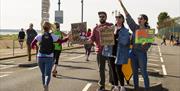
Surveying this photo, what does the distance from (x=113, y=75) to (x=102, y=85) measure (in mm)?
660

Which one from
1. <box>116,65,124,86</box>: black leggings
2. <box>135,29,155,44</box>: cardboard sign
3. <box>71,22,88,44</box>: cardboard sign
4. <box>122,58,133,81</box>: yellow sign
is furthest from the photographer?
<box>71,22,88,44</box>: cardboard sign

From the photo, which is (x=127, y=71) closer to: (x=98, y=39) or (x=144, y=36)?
(x=98, y=39)

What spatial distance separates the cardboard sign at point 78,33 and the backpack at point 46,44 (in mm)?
2393

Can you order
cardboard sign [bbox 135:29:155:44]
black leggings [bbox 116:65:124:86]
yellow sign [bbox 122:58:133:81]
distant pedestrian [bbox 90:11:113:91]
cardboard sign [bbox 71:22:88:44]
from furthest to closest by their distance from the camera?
cardboard sign [bbox 71:22:88:44] < yellow sign [bbox 122:58:133:81] < distant pedestrian [bbox 90:11:113:91] < black leggings [bbox 116:65:124:86] < cardboard sign [bbox 135:29:155:44]

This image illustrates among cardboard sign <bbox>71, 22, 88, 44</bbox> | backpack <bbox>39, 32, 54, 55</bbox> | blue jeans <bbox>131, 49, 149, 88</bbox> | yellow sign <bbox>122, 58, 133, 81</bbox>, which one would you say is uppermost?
cardboard sign <bbox>71, 22, 88, 44</bbox>

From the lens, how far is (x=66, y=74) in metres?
18.4

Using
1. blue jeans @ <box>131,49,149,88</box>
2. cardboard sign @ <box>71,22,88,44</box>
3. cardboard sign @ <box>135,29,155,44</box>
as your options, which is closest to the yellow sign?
cardboard sign @ <box>71,22,88,44</box>

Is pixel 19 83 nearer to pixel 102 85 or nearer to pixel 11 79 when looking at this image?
pixel 11 79

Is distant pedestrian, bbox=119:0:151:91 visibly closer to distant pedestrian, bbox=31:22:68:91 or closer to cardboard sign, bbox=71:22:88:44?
distant pedestrian, bbox=31:22:68:91

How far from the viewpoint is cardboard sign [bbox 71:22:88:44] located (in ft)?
47.7

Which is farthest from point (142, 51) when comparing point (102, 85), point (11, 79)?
point (11, 79)

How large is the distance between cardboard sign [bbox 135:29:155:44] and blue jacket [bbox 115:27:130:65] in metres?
0.23

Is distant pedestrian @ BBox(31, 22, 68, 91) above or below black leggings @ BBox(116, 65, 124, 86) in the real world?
above

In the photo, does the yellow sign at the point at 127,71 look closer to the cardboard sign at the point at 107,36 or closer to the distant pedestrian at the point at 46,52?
the cardboard sign at the point at 107,36
